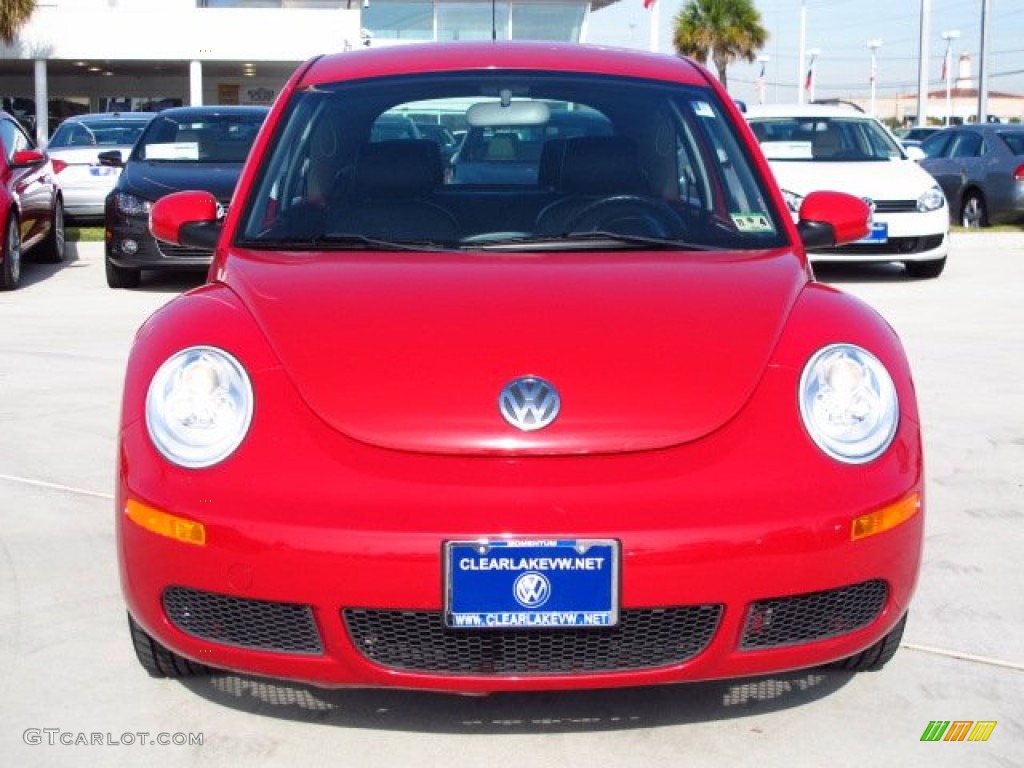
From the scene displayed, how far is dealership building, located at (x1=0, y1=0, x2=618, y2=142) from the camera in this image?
3272cm

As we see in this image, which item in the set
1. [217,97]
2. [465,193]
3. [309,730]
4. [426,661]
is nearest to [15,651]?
[309,730]

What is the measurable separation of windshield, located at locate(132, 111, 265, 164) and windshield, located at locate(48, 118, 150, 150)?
5.74m

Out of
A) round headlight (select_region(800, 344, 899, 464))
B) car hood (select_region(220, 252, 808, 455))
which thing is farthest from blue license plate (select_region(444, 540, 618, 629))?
round headlight (select_region(800, 344, 899, 464))

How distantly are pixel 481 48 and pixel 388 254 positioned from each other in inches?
46.4

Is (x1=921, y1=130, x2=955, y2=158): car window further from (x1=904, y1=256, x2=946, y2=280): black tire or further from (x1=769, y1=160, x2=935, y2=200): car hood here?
(x1=904, y1=256, x2=946, y2=280): black tire

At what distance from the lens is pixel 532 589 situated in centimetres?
290

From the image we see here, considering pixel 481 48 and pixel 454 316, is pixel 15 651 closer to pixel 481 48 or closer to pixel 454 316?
pixel 454 316

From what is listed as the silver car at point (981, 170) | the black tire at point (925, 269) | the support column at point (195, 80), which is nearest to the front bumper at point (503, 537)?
the black tire at point (925, 269)

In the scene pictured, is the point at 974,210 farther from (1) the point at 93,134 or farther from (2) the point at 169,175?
(1) the point at 93,134

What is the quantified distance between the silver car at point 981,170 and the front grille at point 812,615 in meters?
15.2

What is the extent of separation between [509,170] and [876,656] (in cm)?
187

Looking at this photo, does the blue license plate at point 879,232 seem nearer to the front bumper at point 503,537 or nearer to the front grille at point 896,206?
the front grille at point 896,206

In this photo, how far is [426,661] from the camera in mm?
3004

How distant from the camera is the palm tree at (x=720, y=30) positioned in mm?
50312
